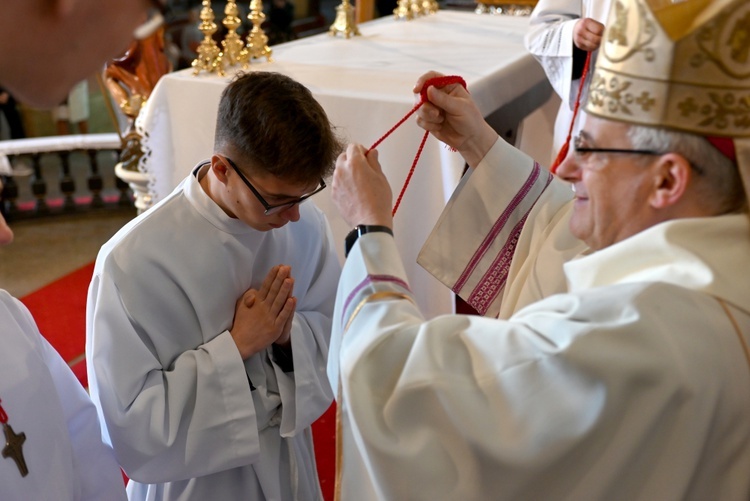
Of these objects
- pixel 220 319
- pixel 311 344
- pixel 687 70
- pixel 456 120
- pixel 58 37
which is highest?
pixel 58 37

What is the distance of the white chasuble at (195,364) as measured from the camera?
1839 millimetres

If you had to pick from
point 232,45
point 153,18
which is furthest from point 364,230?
point 232,45

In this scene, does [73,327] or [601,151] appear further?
[73,327]

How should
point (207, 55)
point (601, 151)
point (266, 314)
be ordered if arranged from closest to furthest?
point (601, 151), point (266, 314), point (207, 55)

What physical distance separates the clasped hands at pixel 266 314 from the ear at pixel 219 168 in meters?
0.25

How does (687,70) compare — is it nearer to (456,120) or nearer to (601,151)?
(601,151)

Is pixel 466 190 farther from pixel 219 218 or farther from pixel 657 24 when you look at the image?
pixel 657 24

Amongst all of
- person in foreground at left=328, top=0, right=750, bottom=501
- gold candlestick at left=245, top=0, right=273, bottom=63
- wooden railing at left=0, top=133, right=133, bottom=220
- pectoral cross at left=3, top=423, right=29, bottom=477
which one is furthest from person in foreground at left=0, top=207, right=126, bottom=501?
wooden railing at left=0, top=133, right=133, bottom=220

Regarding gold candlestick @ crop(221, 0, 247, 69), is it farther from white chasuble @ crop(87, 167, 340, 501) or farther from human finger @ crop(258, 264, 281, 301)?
human finger @ crop(258, 264, 281, 301)

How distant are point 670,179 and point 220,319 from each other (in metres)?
1.13

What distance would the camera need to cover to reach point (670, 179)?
1.34 meters

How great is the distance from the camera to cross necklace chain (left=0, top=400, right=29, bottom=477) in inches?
59.6

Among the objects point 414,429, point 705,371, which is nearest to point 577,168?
point 705,371

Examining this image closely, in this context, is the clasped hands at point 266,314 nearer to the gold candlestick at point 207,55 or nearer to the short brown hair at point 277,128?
the short brown hair at point 277,128
